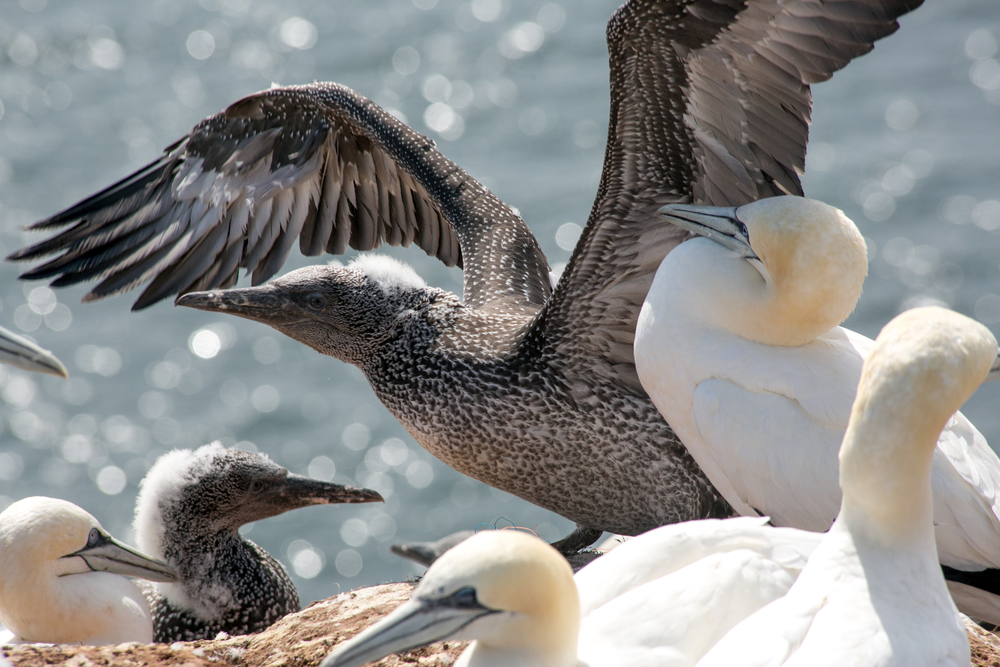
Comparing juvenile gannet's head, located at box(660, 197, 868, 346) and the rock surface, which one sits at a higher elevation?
juvenile gannet's head, located at box(660, 197, 868, 346)

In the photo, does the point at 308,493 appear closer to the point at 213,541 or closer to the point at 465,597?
the point at 213,541

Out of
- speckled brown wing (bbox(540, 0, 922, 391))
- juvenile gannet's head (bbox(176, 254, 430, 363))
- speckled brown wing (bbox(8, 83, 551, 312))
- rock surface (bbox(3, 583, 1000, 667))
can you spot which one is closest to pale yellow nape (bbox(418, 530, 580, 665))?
rock surface (bbox(3, 583, 1000, 667))

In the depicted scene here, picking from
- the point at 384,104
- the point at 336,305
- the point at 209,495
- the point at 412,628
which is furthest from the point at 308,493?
the point at 384,104

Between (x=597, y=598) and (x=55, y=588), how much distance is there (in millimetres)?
2477

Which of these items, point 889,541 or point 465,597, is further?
point 889,541

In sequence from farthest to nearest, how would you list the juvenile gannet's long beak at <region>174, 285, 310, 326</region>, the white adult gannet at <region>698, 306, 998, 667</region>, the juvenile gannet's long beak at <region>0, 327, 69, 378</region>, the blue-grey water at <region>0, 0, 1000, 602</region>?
the blue-grey water at <region>0, 0, 1000, 602</region> → the juvenile gannet's long beak at <region>174, 285, 310, 326</region> → the juvenile gannet's long beak at <region>0, 327, 69, 378</region> → the white adult gannet at <region>698, 306, 998, 667</region>

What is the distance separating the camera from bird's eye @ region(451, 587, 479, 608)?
2.58m

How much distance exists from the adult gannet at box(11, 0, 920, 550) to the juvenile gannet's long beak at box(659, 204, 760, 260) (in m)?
0.45

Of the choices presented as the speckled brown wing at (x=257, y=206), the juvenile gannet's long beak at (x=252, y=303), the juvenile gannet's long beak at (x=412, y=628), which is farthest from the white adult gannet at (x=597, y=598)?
the speckled brown wing at (x=257, y=206)

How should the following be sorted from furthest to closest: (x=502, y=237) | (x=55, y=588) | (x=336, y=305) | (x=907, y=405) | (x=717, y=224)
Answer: (x=502, y=237), (x=336, y=305), (x=55, y=588), (x=717, y=224), (x=907, y=405)

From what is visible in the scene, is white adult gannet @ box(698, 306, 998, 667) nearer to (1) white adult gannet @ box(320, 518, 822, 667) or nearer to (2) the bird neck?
(2) the bird neck

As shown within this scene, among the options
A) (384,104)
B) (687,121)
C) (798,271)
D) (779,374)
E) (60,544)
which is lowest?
(60,544)

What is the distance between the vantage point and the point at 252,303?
5.48 metres

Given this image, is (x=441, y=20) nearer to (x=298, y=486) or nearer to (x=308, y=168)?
(x=308, y=168)
